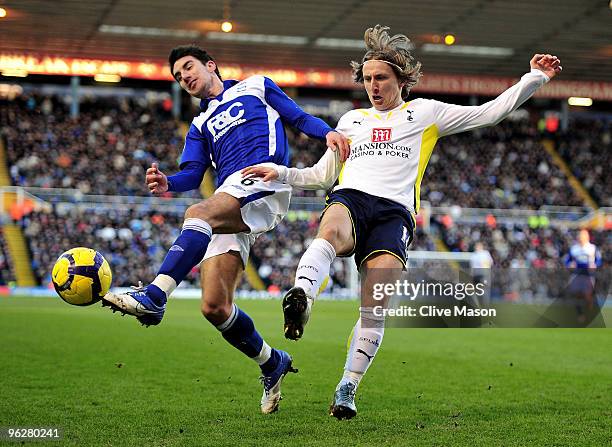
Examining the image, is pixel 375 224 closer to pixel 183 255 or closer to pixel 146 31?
pixel 183 255

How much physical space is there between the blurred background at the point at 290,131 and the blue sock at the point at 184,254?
17873 mm

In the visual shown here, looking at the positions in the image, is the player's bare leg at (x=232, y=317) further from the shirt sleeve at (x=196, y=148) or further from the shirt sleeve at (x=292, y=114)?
the shirt sleeve at (x=292, y=114)

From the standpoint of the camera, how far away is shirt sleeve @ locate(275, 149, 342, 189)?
547 cm

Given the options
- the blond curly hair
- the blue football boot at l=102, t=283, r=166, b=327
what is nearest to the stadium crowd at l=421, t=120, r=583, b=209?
the blond curly hair

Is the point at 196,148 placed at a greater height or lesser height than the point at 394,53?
lesser

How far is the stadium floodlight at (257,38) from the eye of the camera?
87.0 ft

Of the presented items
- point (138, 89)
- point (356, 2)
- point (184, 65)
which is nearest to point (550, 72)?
point (184, 65)

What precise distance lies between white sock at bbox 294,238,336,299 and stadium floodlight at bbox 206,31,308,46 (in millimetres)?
22112

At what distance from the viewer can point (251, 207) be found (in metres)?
5.62

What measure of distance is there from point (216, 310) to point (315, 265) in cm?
114

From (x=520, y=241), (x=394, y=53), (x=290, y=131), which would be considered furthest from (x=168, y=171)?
(x=394, y=53)

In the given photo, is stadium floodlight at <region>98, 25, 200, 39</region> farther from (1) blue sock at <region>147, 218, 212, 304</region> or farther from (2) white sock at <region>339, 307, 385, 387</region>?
(2) white sock at <region>339, 307, 385, 387</region>

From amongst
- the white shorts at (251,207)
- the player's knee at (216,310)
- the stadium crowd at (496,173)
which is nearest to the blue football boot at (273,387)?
the player's knee at (216,310)

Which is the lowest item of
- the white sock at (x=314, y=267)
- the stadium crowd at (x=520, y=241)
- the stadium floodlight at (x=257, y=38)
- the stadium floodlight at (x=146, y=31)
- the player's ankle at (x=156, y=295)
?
the player's ankle at (x=156, y=295)
